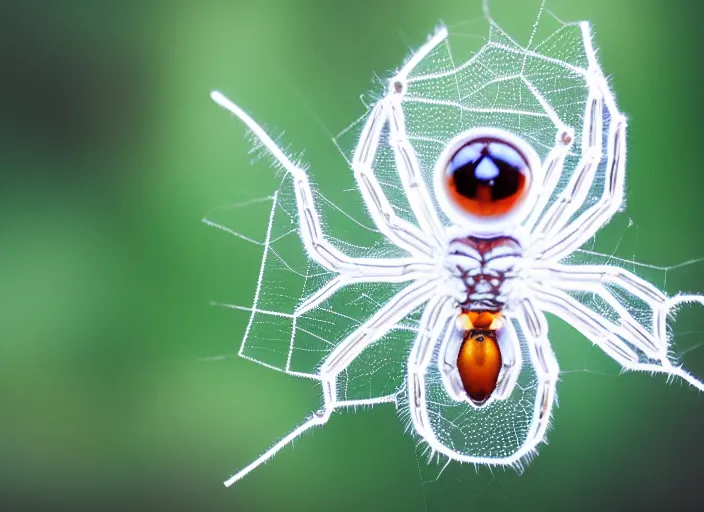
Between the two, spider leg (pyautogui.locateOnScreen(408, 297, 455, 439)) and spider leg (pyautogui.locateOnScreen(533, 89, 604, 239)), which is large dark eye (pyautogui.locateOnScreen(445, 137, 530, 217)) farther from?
spider leg (pyautogui.locateOnScreen(408, 297, 455, 439))

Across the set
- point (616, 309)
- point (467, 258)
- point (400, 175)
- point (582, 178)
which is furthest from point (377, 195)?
point (616, 309)

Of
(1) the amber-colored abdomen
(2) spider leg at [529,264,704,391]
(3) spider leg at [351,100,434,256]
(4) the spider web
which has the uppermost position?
(4) the spider web

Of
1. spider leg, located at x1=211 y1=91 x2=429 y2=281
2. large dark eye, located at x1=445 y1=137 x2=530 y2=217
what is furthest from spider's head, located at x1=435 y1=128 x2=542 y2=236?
spider leg, located at x1=211 y1=91 x2=429 y2=281

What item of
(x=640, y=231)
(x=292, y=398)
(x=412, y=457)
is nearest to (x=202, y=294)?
(x=292, y=398)

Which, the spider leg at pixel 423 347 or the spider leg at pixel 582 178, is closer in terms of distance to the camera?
the spider leg at pixel 582 178

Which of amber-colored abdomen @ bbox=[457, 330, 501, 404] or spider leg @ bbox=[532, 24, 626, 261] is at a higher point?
spider leg @ bbox=[532, 24, 626, 261]

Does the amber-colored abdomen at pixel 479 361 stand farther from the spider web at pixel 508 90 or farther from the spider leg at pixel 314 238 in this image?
the spider web at pixel 508 90

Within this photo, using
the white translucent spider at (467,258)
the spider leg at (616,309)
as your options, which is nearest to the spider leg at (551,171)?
the white translucent spider at (467,258)

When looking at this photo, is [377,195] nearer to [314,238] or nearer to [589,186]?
[314,238]

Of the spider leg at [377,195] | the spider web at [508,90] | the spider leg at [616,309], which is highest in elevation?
the spider web at [508,90]
